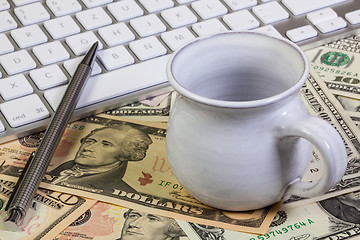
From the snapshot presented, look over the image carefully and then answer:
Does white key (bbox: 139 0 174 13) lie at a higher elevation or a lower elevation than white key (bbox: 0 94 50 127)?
higher

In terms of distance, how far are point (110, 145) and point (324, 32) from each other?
0.99 ft

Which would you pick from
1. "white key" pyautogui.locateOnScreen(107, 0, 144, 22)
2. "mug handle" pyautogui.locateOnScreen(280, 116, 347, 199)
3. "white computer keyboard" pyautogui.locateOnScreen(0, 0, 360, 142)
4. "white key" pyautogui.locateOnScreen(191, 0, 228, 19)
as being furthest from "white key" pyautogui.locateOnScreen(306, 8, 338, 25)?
"mug handle" pyautogui.locateOnScreen(280, 116, 347, 199)

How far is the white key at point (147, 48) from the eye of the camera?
2.29 feet

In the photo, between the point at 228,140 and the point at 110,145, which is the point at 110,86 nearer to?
the point at 110,145

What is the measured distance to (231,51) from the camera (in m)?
0.53

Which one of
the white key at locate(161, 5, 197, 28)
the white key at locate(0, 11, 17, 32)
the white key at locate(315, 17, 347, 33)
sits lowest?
the white key at locate(0, 11, 17, 32)

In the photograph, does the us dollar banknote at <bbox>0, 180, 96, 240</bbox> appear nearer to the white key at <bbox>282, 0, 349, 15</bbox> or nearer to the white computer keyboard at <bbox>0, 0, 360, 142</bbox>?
the white computer keyboard at <bbox>0, 0, 360, 142</bbox>

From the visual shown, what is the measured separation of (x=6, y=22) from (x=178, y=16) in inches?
8.4

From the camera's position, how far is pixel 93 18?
76 cm

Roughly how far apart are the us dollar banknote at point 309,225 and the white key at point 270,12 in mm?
291

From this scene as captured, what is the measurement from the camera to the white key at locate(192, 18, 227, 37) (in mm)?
733

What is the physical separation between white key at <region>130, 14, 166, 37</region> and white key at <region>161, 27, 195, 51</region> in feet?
0.04

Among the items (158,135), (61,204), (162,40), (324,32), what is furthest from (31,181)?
(324,32)

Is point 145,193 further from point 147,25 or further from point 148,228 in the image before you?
point 147,25
